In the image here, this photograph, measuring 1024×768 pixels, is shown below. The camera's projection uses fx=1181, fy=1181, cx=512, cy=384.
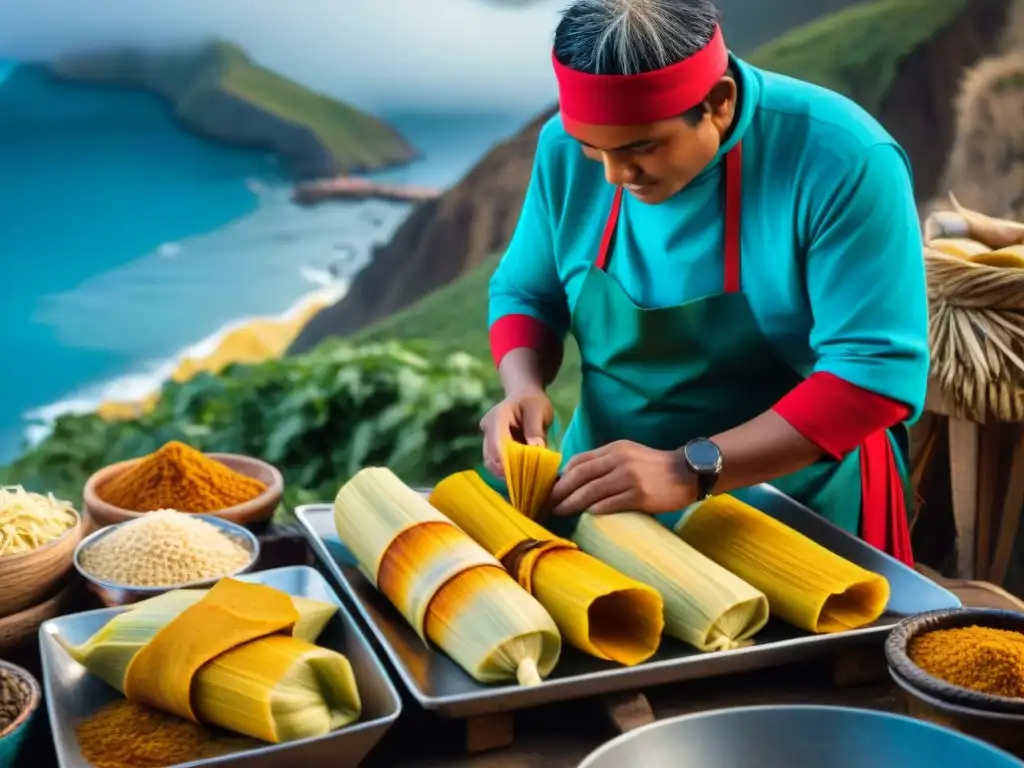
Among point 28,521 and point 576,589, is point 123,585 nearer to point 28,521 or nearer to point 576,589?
point 28,521

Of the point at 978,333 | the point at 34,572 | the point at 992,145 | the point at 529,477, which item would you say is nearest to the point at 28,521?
the point at 34,572

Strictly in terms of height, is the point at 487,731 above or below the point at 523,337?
below

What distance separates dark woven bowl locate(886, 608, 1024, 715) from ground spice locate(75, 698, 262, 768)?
71 centimetres

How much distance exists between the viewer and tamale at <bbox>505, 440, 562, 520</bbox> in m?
1.80

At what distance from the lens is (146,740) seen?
1322mm

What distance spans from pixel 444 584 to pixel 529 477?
0.33 metres

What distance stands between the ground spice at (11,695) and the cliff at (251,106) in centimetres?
369

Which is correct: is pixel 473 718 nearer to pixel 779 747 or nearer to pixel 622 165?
pixel 779 747

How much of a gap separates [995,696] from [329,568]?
3.03 ft

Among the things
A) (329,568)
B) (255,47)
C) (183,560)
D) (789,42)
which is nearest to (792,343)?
(329,568)

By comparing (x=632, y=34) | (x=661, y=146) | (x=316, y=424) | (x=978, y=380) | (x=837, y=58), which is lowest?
(x=316, y=424)

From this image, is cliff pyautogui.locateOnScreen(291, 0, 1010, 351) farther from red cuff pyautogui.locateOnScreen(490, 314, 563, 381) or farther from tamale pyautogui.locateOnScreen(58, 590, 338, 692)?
tamale pyautogui.locateOnScreen(58, 590, 338, 692)

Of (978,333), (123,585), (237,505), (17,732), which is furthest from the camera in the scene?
(978,333)

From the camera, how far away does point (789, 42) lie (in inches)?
217
